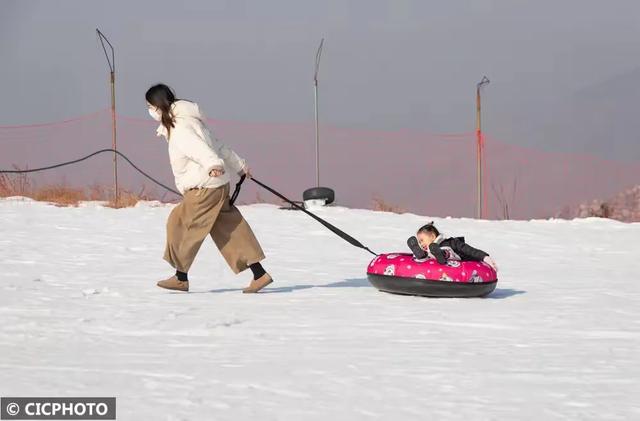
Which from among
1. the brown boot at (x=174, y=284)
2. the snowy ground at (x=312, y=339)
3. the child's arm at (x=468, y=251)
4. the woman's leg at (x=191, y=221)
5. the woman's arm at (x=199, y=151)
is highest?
the woman's arm at (x=199, y=151)

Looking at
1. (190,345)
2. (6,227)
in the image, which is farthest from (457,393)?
(6,227)

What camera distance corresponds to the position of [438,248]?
8555 mm

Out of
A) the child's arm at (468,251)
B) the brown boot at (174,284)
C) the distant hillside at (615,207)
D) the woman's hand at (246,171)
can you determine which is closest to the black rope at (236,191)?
the woman's hand at (246,171)

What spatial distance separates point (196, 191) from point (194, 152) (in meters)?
0.32

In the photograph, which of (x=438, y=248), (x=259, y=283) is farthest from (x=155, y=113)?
(x=438, y=248)

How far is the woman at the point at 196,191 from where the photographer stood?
335 inches

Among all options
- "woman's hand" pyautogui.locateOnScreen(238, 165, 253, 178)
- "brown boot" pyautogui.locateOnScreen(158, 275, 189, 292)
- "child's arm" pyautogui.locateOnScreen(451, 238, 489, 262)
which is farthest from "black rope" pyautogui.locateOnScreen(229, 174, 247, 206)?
"child's arm" pyautogui.locateOnScreen(451, 238, 489, 262)

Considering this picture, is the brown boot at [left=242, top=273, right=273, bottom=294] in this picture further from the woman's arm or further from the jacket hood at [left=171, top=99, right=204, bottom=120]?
the jacket hood at [left=171, top=99, right=204, bottom=120]

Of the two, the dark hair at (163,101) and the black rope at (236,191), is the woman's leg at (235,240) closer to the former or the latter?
the black rope at (236,191)

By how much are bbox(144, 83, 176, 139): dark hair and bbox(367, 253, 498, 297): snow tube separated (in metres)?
2.10

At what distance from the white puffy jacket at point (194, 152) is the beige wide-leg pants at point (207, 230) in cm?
9

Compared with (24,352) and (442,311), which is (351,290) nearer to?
(442,311)

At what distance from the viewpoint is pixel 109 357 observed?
5.79 metres

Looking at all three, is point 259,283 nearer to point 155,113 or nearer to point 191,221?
point 191,221
